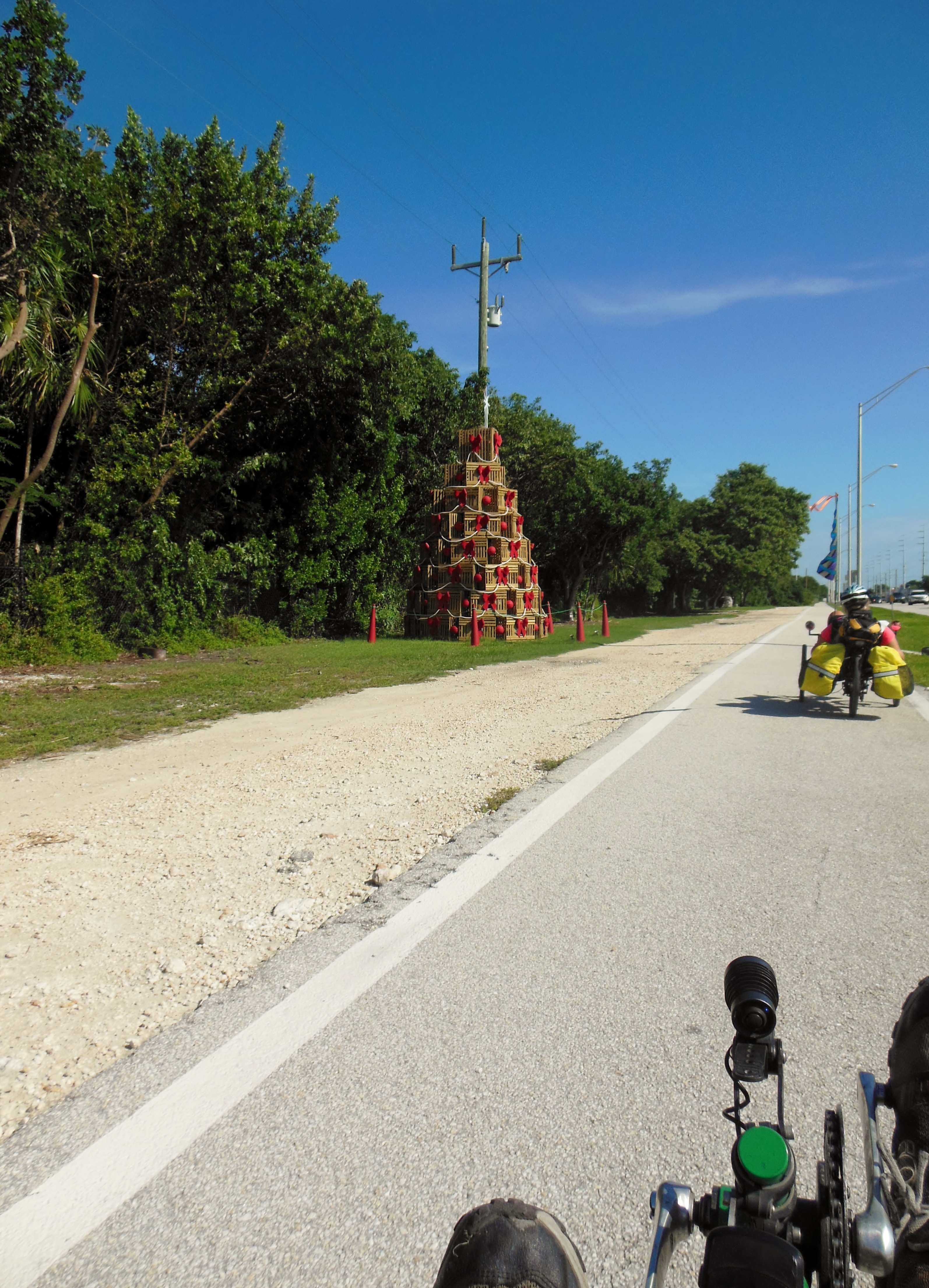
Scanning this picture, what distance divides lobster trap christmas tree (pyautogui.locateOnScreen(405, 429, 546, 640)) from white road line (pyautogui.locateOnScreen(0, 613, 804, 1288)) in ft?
69.8

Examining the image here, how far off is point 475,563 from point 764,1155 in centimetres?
2506

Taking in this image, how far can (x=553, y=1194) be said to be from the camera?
2.14 metres

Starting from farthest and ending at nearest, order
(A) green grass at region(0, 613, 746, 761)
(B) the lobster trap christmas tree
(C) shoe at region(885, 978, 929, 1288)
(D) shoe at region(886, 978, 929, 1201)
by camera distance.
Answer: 1. (B) the lobster trap christmas tree
2. (A) green grass at region(0, 613, 746, 761)
3. (D) shoe at region(886, 978, 929, 1201)
4. (C) shoe at region(885, 978, 929, 1288)

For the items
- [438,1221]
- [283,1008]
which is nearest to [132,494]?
[283,1008]

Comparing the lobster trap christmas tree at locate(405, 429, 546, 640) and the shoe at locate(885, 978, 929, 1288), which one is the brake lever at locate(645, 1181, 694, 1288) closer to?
the shoe at locate(885, 978, 929, 1288)

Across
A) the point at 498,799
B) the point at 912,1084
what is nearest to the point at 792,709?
the point at 498,799

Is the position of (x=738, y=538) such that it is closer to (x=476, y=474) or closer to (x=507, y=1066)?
(x=476, y=474)

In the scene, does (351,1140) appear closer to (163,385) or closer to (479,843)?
(479,843)

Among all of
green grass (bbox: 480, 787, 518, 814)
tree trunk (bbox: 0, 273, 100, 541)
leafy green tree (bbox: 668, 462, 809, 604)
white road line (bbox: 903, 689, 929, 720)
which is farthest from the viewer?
leafy green tree (bbox: 668, 462, 809, 604)

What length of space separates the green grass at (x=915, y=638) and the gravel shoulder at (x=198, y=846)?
21.5ft

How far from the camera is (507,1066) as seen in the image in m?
2.74

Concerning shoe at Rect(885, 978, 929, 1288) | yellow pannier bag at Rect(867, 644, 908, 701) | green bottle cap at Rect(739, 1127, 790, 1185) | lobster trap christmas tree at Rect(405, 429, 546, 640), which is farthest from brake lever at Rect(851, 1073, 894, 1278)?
lobster trap christmas tree at Rect(405, 429, 546, 640)

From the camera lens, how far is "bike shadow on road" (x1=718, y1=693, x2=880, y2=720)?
10125mm

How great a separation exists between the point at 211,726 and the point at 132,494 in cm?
1146
